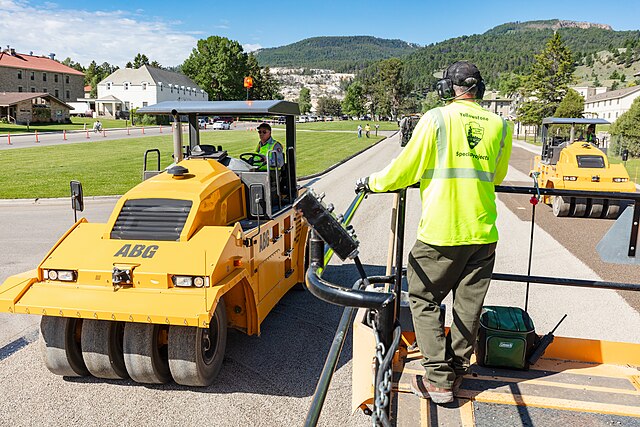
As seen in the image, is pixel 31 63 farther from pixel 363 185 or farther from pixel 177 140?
pixel 363 185

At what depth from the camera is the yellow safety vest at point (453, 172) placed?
3080mm

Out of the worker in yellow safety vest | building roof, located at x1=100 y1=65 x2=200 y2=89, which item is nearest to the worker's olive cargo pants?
the worker in yellow safety vest

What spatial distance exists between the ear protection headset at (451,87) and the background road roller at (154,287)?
2329 mm

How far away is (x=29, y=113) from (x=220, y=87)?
4174cm

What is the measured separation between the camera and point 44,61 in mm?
90625

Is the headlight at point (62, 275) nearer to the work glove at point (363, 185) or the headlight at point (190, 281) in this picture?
the headlight at point (190, 281)

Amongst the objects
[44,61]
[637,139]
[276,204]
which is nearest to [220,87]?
[44,61]

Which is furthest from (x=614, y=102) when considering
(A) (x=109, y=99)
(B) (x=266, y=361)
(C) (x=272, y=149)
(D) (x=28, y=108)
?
(B) (x=266, y=361)

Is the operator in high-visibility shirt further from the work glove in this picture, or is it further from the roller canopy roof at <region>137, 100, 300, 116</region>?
the roller canopy roof at <region>137, 100, 300, 116</region>

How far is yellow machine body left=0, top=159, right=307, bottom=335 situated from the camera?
4.45 m

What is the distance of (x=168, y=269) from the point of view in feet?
15.2

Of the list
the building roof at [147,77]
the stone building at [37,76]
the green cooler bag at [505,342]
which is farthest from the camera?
the building roof at [147,77]

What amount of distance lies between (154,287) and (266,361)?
150 cm

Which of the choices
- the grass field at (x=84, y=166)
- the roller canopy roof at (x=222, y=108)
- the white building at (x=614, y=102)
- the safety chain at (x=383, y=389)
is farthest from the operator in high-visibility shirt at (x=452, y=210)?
the white building at (x=614, y=102)
